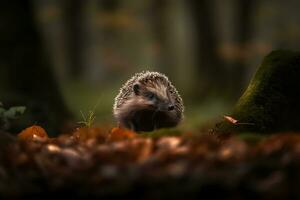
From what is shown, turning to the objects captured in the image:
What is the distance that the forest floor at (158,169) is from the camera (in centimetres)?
402

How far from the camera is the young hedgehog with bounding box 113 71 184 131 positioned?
8.28m

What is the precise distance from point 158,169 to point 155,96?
4179 millimetres

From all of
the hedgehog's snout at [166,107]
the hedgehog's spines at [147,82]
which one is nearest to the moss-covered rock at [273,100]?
the hedgehog's snout at [166,107]

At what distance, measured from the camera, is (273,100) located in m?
6.61

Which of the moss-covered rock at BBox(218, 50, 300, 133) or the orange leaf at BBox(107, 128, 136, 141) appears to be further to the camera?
the moss-covered rock at BBox(218, 50, 300, 133)

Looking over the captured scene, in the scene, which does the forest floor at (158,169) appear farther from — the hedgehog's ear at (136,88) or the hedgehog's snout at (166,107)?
the hedgehog's ear at (136,88)

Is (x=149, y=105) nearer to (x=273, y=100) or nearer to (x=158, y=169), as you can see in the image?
(x=273, y=100)

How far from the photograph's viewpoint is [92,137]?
5793 mm

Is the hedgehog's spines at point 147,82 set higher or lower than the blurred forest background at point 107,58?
higher

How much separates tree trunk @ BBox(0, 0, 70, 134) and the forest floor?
6724mm

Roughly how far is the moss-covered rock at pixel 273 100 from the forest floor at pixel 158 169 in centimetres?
136

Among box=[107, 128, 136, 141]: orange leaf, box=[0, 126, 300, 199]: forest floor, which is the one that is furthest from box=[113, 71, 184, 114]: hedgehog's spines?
box=[0, 126, 300, 199]: forest floor

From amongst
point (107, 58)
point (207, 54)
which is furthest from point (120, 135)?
point (107, 58)

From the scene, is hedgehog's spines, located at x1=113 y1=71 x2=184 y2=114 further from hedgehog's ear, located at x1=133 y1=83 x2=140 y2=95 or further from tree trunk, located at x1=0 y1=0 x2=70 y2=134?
tree trunk, located at x1=0 y1=0 x2=70 y2=134
